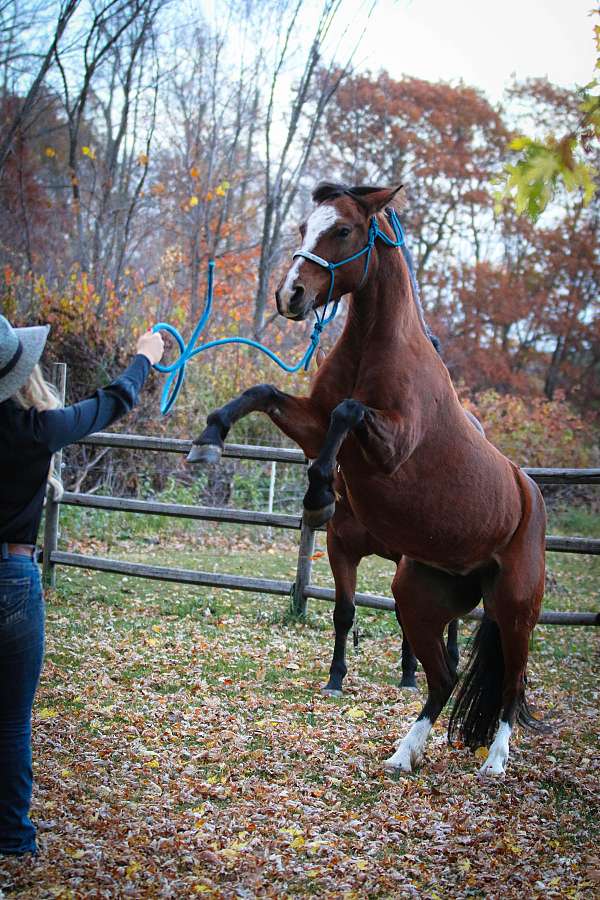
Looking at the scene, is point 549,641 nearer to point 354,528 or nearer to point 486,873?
point 354,528

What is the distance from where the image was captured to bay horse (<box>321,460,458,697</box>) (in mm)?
5102

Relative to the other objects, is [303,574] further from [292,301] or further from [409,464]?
[292,301]

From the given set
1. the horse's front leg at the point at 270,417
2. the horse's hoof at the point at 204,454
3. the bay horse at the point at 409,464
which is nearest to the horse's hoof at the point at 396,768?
the bay horse at the point at 409,464

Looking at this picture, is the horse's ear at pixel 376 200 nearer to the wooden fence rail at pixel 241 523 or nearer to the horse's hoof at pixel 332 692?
the horse's hoof at pixel 332 692

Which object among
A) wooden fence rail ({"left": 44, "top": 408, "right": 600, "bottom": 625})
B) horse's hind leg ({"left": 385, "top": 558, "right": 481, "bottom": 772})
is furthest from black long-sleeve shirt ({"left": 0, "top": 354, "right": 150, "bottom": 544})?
wooden fence rail ({"left": 44, "top": 408, "right": 600, "bottom": 625})

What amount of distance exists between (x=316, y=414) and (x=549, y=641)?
457 centimetres

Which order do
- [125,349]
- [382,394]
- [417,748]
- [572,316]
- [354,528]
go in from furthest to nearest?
[572,316]
[125,349]
[354,528]
[417,748]
[382,394]

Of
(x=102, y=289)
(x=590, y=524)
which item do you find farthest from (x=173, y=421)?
(x=590, y=524)

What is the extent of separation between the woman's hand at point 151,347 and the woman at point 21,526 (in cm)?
32

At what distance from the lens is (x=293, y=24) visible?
1233 centimetres

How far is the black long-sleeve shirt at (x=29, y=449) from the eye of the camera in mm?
2510

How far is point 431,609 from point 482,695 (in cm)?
58

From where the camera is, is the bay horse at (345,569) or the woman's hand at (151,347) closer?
the woman's hand at (151,347)

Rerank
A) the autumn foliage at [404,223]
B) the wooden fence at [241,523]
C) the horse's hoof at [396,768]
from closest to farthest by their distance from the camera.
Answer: the horse's hoof at [396,768] < the wooden fence at [241,523] < the autumn foliage at [404,223]
